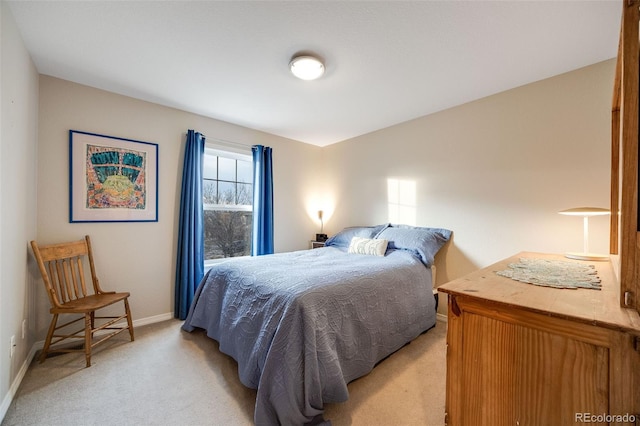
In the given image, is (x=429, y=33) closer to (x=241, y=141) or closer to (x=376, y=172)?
(x=376, y=172)

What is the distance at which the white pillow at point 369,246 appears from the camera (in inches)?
108

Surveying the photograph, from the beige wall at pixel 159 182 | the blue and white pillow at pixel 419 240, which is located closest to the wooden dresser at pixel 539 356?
the blue and white pillow at pixel 419 240

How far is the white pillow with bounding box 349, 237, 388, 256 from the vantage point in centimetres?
275

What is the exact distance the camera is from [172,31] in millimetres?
1660

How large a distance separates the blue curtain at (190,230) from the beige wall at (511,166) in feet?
7.63

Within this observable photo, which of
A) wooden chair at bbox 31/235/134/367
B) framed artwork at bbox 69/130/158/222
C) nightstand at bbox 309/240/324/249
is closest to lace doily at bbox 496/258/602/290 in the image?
nightstand at bbox 309/240/324/249

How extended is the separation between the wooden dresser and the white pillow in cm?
162

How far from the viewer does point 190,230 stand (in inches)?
111

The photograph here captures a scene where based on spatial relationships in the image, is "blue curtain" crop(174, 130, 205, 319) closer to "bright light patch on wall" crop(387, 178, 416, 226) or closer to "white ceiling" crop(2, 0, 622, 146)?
"white ceiling" crop(2, 0, 622, 146)

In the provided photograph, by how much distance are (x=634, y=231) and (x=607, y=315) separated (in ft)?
0.91

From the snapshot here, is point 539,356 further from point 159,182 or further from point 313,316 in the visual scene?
point 159,182

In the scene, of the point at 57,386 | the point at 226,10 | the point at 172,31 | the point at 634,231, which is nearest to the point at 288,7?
the point at 226,10

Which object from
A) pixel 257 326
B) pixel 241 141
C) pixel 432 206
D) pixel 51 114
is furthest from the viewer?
pixel 241 141

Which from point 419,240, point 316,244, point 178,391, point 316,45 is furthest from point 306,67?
point 316,244
